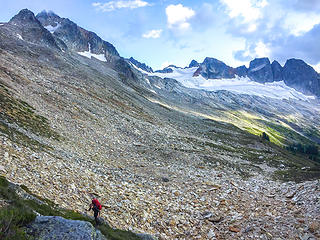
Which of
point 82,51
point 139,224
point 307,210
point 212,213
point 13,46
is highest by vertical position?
point 82,51

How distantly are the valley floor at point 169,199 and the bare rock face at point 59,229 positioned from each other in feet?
16.6

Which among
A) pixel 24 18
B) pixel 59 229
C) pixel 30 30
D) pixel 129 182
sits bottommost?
pixel 129 182

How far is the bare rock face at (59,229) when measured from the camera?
8.98m

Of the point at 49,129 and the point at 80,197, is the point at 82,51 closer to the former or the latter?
the point at 49,129

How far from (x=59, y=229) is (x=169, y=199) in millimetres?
13622

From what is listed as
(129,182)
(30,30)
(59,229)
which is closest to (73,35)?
(30,30)

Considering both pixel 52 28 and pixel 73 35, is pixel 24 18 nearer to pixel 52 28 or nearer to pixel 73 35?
pixel 73 35

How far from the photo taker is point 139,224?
16672 mm

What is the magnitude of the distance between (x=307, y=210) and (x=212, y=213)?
23.5 feet

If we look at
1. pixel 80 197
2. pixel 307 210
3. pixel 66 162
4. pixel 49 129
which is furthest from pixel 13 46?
pixel 307 210

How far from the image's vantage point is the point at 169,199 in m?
21.7

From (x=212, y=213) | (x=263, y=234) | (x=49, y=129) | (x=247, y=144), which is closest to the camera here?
(x=263, y=234)

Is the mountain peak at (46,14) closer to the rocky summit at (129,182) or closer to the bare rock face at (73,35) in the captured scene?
the bare rock face at (73,35)

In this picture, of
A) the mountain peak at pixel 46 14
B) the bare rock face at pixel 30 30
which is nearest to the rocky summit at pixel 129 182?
the bare rock face at pixel 30 30
